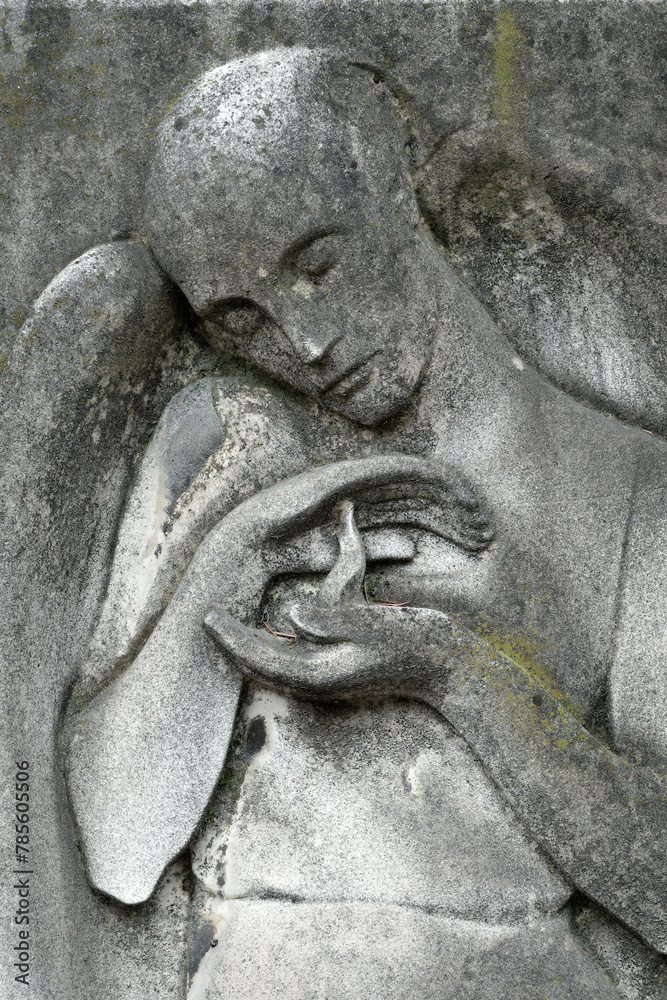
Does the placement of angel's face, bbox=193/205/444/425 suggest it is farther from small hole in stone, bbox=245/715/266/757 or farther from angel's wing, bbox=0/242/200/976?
small hole in stone, bbox=245/715/266/757

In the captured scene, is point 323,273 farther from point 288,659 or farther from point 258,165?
point 288,659

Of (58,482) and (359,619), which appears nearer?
(359,619)

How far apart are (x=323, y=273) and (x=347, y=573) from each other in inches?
22.9

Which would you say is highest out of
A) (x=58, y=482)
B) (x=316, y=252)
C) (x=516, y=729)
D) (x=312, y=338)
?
(x=316, y=252)

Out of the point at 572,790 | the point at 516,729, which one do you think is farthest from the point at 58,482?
the point at 572,790

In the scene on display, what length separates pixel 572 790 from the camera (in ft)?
7.20

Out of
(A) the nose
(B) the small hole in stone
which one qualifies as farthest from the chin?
(B) the small hole in stone

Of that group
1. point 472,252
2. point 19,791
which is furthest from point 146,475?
point 472,252

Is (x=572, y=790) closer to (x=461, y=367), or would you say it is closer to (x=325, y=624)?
(x=325, y=624)

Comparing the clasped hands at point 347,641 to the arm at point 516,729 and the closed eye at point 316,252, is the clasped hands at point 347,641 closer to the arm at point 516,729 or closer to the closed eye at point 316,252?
the arm at point 516,729

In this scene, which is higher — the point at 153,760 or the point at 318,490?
the point at 318,490

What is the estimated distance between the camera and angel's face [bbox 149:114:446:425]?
220 centimetres

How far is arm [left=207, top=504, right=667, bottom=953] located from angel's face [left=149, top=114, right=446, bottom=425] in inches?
15.5

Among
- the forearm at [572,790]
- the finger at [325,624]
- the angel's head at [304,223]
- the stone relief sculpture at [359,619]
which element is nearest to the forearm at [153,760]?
the stone relief sculpture at [359,619]
